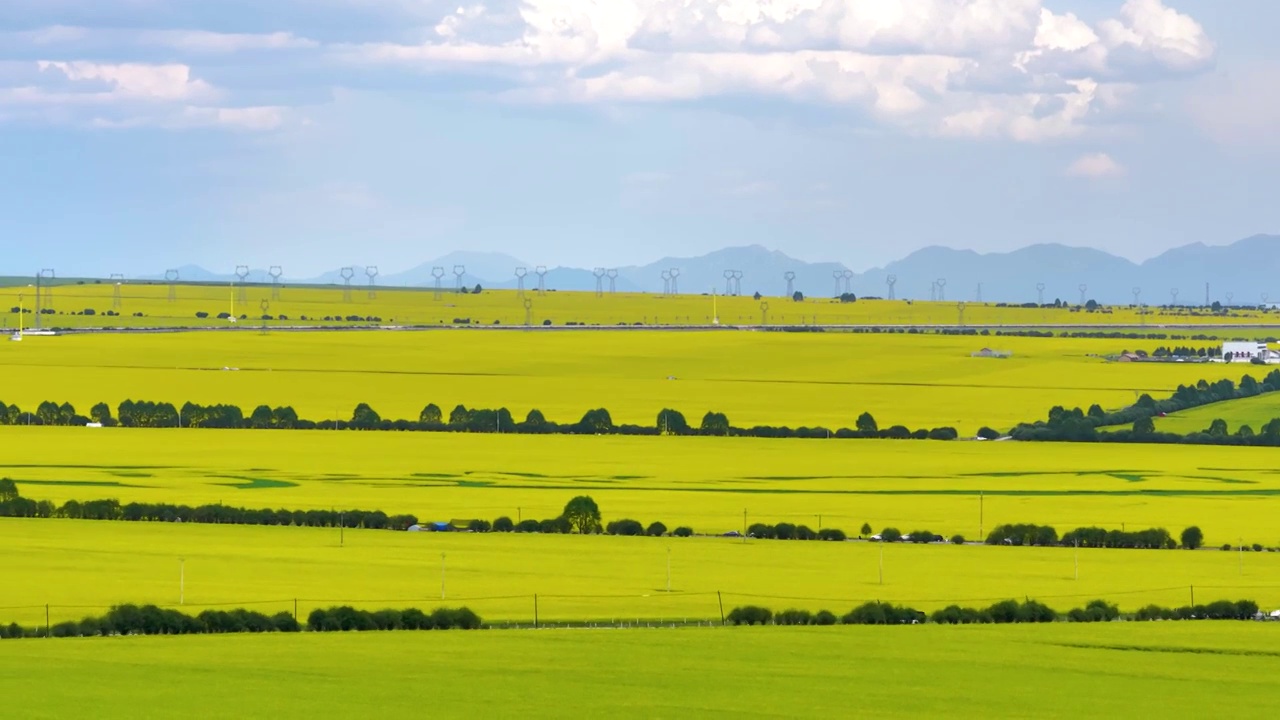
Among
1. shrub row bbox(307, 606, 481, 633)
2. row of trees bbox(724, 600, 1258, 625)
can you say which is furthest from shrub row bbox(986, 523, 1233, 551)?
shrub row bbox(307, 606, 481, 633)

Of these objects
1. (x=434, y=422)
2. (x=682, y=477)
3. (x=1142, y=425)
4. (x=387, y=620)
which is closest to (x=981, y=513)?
(x=682, y=477)

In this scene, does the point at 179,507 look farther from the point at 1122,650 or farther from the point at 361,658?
the point at 1122,650

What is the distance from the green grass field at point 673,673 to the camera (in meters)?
39.4

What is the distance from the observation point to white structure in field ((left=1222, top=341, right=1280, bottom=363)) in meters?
189

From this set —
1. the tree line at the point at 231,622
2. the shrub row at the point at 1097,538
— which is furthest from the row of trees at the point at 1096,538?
the tree line at the point at 231,622

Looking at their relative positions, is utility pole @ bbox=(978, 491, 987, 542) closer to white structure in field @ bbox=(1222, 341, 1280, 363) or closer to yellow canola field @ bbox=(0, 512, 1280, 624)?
yellow canola field @ bbox=(0, 512, 1280, 624)

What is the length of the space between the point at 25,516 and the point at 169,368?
91301mm

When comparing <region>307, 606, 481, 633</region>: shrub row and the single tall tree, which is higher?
the single tall tree

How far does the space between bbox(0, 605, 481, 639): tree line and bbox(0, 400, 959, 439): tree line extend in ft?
210

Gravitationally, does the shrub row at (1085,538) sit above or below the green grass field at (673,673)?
above

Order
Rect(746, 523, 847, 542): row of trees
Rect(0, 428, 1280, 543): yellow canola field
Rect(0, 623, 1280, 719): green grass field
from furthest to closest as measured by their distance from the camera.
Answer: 1. Rect(0, 428, 1280, 543): yellow canola field
2. Rect(746, 523, 847, 542): row of trees
3. Rect(0, 623, 1280, 719): green grass field

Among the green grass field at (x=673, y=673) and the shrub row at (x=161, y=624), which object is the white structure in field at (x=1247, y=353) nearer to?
the green grass field at (x=673, y=673)

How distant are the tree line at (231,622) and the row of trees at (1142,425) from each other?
68897mm

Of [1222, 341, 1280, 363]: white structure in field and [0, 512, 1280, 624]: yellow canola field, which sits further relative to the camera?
[1222, 341, 1280, 363]: white structure in field
